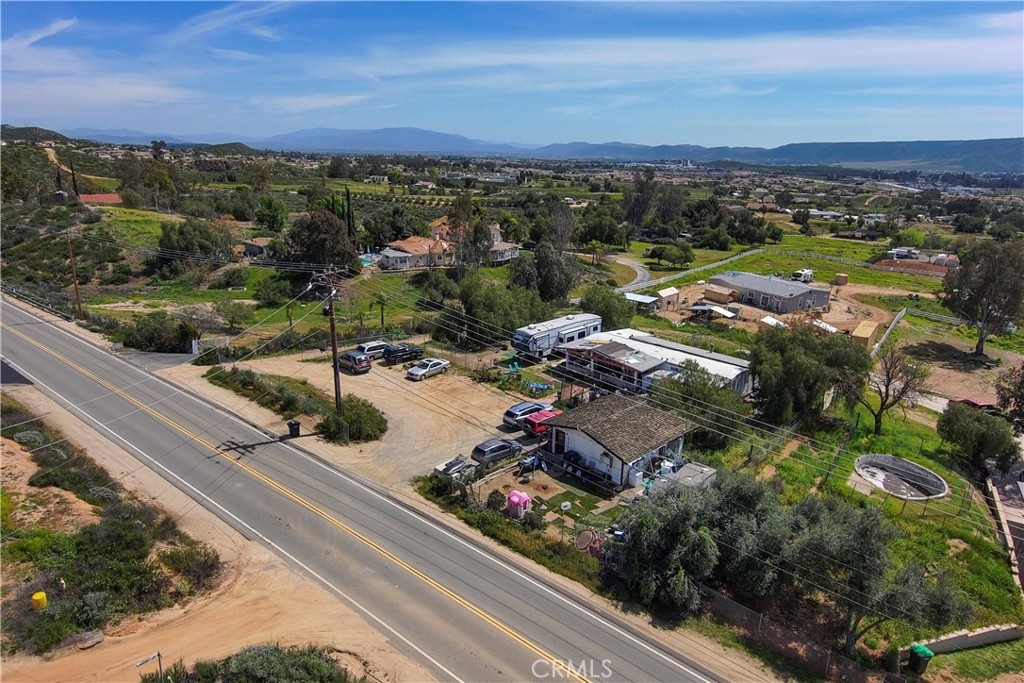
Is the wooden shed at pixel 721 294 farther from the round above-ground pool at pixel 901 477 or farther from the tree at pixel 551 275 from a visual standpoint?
the round above-ground pool at pixel 901 477

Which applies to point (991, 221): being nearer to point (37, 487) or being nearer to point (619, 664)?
point (619, 664)

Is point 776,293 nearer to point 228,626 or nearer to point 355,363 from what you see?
point 355,363

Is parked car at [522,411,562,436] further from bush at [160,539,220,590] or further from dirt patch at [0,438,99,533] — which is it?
dirt patch at [0,438,99,533]

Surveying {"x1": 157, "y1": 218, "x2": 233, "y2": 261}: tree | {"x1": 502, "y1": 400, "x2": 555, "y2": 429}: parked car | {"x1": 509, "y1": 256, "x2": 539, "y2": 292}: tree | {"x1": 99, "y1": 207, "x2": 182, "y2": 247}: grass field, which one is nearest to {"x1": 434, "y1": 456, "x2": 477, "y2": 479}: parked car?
{"x1": 502, "y1": 400, "x2": 555, "y2": 429}: parked car

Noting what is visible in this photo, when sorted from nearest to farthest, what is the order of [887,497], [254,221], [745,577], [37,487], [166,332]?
[745,577]
[37,487]
[887,497]
[166,332]
[254,221]

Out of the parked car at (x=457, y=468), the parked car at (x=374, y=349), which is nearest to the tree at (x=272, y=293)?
the parked car at (x=374, y=349)

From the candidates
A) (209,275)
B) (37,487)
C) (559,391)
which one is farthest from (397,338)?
(209,275)
